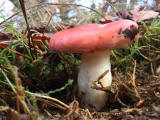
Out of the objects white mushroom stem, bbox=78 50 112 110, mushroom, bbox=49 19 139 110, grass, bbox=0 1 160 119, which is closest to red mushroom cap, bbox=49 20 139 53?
mushroom, bbox=49 19 139 110

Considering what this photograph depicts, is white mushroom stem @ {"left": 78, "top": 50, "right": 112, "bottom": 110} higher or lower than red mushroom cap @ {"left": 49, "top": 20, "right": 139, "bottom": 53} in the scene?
lower

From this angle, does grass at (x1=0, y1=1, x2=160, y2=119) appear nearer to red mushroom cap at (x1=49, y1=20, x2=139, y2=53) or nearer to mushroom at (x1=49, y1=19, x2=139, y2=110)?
mushroom at (x1=49, y1=19, x2=139, y2=110)

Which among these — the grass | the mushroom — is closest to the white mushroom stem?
the mushroom

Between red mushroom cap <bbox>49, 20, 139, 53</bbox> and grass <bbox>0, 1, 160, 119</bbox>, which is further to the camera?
grass <bbox>0, 1, 160, 119</bbox>

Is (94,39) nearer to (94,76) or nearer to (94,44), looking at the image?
(94,44)

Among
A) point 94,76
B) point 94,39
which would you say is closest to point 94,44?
point 94,39

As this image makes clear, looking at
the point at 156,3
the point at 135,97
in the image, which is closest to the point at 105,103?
the point at 135,97

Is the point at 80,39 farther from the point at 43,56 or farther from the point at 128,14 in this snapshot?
the point at 128,14

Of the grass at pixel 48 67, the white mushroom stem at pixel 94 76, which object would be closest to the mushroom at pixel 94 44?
the white mushroom stem at pixel 94 76
